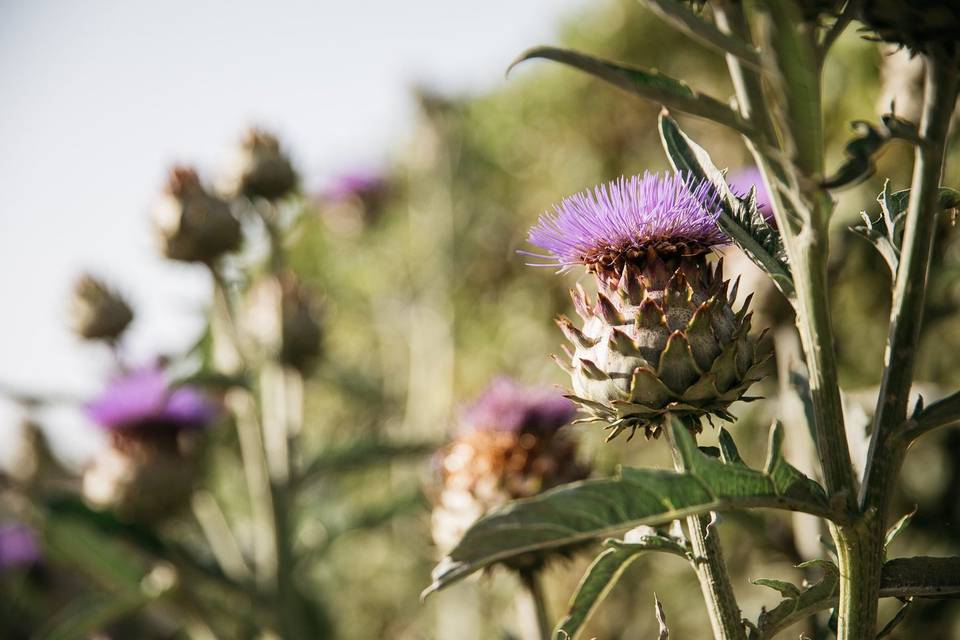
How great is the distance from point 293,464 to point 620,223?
114 cm

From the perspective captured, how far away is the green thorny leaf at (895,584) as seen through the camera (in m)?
0.58

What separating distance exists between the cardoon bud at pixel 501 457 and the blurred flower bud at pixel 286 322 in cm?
62

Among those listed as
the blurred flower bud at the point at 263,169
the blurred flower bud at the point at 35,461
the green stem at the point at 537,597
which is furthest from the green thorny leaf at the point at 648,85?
the blurred flower bud at the point at 35,461

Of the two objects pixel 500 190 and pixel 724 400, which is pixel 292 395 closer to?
pixel 724 400

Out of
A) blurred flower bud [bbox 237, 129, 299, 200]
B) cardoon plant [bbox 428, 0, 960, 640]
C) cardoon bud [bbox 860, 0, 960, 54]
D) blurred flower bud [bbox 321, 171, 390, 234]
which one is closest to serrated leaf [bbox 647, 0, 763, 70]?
cardoon plant [bbox 428, 0, 960, 640]

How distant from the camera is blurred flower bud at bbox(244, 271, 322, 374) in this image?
185cm

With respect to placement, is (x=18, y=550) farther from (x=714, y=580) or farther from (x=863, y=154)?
(x=863, y=154)

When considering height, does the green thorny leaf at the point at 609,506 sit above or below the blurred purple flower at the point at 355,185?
below

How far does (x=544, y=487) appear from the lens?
126 centimetres

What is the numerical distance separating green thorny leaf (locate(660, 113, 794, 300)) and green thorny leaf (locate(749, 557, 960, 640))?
206 mm

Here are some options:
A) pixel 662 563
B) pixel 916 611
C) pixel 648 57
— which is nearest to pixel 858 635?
pixel 916 611

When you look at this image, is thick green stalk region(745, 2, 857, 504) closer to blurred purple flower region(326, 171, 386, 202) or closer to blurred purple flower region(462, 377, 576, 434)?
blurred purple flower region(462, 377, 576, 434)

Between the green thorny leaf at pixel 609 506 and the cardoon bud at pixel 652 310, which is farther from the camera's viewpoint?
the cardoon bud at pixel 652 310

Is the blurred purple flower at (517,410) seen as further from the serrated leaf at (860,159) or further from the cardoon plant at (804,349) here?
the serrated leaf at (860,159)
